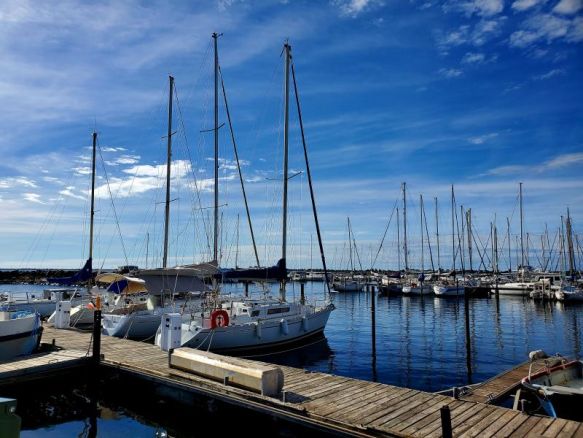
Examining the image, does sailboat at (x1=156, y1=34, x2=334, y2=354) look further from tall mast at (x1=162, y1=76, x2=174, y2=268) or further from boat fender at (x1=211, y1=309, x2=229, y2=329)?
tall mast at (x1=162, y1=76, x2=174, y2=268)

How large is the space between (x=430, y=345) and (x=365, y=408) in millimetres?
20406

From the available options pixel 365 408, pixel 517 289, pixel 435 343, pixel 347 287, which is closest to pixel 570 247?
pixel 517 289

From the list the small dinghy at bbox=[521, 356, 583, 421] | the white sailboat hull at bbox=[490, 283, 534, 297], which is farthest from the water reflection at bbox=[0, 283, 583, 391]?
the white sailboat hull at bbox=[490, 283, 534, 297]

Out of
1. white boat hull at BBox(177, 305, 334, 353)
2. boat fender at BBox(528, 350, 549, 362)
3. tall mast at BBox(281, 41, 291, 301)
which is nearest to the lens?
boat fender at BBox(528, 350, 549, 362)

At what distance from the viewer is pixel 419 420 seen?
985cm

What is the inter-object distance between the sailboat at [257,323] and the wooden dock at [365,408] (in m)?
5.57

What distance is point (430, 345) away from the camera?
29.4m

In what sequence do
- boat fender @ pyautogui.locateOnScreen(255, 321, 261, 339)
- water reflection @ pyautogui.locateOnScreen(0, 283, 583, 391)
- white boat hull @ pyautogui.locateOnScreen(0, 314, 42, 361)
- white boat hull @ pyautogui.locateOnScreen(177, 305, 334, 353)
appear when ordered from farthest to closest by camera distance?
1. boat fender @ pyautogui.locateOnScreen(255, 321, 261, 339)
2. water reflection @ pyautogui.locateOnScreen(0, 283, 583, 391)
3. white boat hull @ pyautogui.locateOnScreen(177, 305, 334, 353)
4. white boat hull @ pyautogui.locateOnScreen(0, 314, 42, 361)

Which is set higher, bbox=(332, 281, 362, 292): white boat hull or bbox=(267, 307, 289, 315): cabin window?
bbox=(267, 307, 289, 315): cabin window

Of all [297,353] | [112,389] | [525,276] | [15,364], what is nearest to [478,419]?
[112,389]

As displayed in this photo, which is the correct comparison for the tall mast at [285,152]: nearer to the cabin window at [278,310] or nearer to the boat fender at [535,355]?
the cabin window at [278,310]

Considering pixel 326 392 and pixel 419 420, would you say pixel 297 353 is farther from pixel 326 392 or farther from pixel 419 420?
pixel 419 420

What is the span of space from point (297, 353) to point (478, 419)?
52.9 feet

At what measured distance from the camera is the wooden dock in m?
9.25
